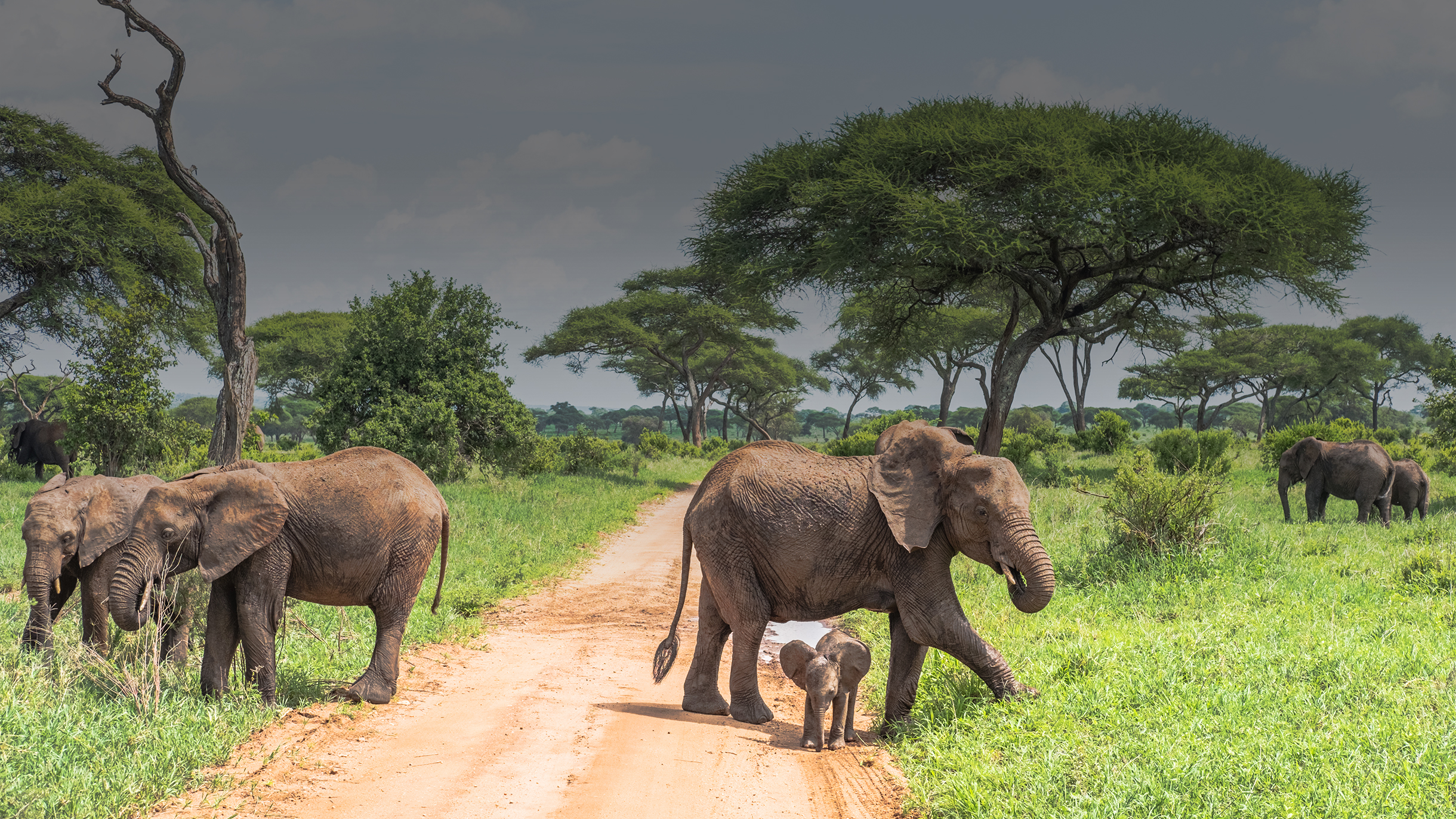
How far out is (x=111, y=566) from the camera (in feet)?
20.7

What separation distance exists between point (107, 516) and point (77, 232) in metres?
20.1

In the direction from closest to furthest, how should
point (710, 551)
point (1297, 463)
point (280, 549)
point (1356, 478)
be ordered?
point (280, 549), point (710, 551), point (1356, 478), point (1297, 463)

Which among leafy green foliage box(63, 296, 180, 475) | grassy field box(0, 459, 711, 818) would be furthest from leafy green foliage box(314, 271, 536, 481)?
grassy field box(0, 459, 711, 818)

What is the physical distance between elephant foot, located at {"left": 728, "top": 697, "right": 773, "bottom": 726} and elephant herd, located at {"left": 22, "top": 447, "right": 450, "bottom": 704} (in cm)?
233

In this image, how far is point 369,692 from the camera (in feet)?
20.0

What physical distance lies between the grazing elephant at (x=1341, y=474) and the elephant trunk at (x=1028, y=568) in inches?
447

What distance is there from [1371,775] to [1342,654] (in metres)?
2.21

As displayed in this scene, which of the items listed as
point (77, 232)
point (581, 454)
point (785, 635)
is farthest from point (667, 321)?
point (785, 635)

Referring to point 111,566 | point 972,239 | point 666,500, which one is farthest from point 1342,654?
point 666,500

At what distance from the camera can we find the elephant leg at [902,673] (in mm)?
5875

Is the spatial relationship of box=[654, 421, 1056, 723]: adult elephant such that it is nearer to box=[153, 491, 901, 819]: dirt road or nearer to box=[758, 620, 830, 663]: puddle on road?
box=[153, 491, 901, 819]: dirt road

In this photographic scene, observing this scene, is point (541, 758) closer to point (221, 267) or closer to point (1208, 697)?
point (1208, 697)

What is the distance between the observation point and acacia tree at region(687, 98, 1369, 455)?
18688 mm

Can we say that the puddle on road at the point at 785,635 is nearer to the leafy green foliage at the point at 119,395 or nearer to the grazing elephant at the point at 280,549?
the grazing elephant at the point at 280,549
